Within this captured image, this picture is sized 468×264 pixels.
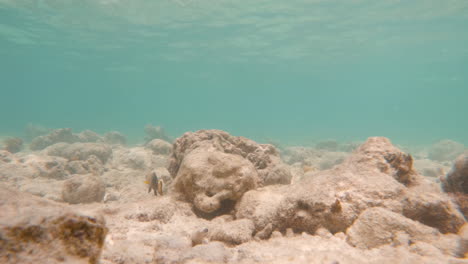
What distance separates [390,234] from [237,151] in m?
3.77

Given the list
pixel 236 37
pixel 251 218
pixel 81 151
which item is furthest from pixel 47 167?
pixel 236 37

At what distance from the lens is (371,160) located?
398 cm

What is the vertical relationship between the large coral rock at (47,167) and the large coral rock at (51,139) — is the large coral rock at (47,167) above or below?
below

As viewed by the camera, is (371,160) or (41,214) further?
(371,160)

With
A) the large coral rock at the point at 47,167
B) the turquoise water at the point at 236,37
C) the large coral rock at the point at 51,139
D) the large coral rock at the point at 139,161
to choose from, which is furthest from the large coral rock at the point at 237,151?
the turquoise water at the point at 236,37

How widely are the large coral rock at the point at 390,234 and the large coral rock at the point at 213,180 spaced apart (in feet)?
6.11

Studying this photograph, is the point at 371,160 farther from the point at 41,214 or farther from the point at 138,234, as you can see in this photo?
the point at 41,214

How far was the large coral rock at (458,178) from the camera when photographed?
14.4 ft

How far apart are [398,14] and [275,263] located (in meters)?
31.8

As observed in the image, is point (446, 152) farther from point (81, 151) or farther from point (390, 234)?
point (81, 151)

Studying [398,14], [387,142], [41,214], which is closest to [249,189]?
[387,142]

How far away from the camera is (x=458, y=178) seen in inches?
176

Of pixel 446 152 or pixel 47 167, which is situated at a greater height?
pixel 446 152

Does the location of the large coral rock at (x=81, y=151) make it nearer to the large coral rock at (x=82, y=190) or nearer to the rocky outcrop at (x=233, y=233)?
the large coral rock at (x=82, y=190)
